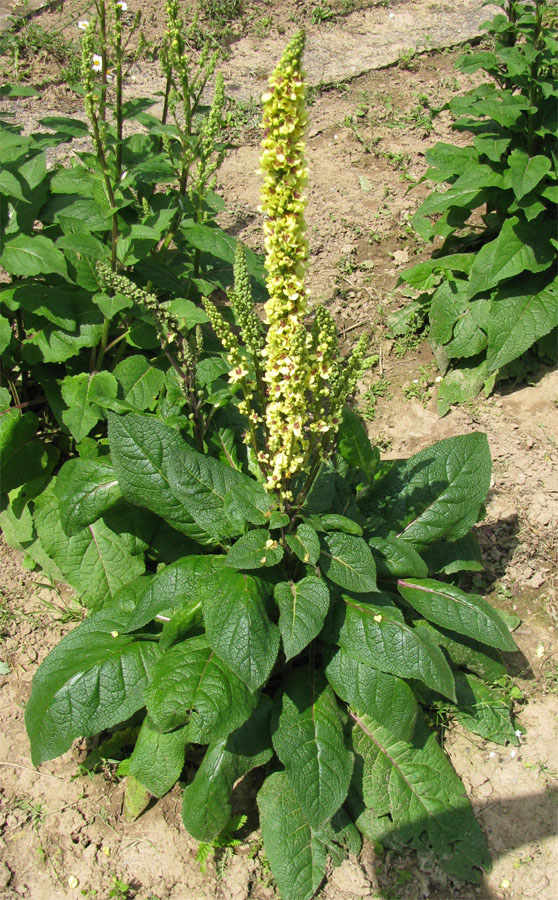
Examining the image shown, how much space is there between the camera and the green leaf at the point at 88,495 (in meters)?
3.57

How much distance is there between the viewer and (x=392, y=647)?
3.17 meters

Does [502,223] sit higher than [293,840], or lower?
higher

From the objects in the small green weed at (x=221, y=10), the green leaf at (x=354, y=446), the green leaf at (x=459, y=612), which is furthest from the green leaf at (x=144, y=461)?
the small green weed at (x=221, y=10)

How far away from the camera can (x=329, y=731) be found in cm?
329

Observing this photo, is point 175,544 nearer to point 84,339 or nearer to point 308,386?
point 84,339

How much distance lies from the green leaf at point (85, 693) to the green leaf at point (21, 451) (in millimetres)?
1137

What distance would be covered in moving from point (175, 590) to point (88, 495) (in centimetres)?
69

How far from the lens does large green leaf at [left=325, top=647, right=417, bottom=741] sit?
320cm

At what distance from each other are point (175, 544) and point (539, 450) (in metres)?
2.54

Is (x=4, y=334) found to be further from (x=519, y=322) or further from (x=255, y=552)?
(x=519, y=322)

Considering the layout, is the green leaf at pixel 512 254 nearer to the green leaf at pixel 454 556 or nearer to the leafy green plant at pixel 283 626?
the leafy green plant at pixel 283 626

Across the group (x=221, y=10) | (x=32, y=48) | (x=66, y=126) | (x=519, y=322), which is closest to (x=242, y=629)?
(x=66, y=126)

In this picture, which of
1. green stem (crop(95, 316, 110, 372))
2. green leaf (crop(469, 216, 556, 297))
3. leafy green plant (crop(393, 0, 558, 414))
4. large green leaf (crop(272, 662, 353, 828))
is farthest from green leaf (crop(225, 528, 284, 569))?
green leaf (crop(469, 216, 556, 297))

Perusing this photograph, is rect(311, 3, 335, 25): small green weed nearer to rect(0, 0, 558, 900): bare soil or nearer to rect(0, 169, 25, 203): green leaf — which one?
rect(0, 0, 558, 900): bare soil
